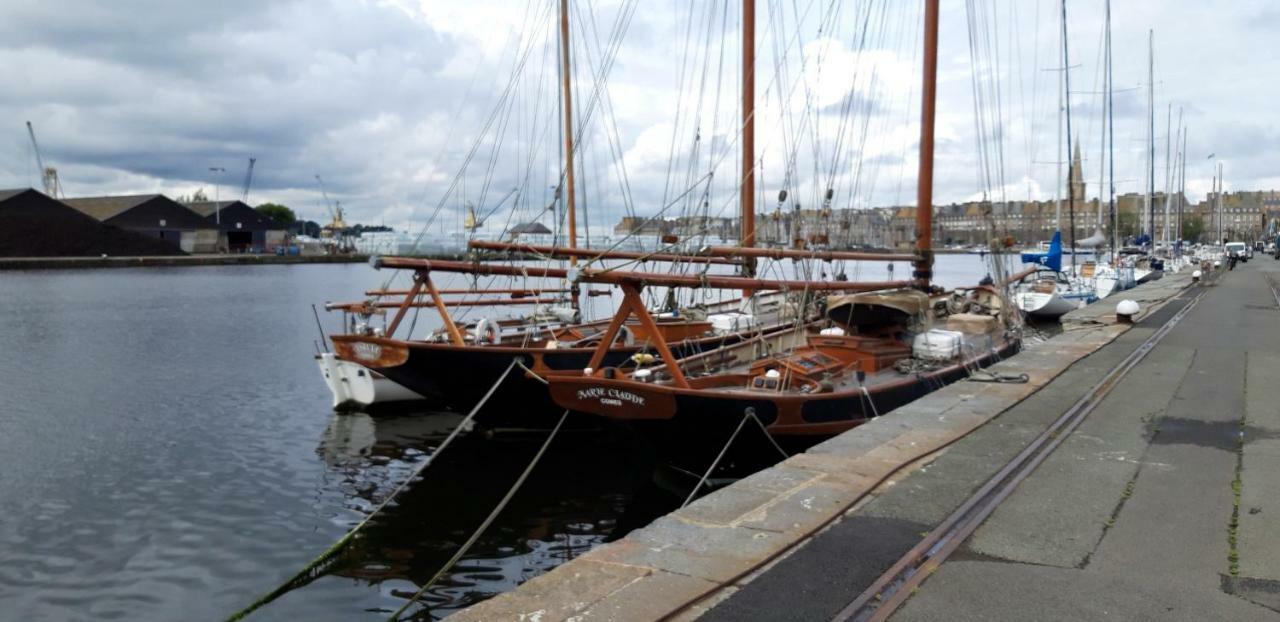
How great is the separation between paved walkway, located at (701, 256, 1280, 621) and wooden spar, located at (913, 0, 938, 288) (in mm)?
8025

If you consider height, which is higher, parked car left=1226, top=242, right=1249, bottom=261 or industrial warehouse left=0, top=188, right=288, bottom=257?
industrial warehouse left=0, top=188, right=288, bottom=257

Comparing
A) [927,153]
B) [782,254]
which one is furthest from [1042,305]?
[782,254]

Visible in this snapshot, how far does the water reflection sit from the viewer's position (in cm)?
1048

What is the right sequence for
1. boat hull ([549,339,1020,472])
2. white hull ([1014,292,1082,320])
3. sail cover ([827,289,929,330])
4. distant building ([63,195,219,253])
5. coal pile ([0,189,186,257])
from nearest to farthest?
boat hull ([549,339,1020,472]) → sail cover ([827,289,929,330]) → white hull ([1014,292,1082,320]) → coal pile ([0,189,186,257]) → distant building ([63,195,219,253])

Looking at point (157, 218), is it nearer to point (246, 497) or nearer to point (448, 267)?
point (448, 267)

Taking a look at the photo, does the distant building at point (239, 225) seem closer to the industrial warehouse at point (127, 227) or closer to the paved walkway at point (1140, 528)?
the industrial warehouse at point (127, 227)

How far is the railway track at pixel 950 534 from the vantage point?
529 centimetres

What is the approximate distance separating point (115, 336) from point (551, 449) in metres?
26.9

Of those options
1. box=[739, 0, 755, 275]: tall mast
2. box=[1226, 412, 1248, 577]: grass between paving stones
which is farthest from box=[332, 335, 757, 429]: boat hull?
box=[1226, 412, 1248, 577]: grass between paving stones

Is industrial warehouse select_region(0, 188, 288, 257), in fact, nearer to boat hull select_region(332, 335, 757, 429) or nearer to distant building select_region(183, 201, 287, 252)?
distant building select_region(183, 201, 287, 252)

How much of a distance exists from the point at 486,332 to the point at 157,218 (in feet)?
382

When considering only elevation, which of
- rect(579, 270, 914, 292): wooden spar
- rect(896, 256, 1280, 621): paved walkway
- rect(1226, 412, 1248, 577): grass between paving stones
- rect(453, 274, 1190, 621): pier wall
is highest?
rect(579, 270, 914, 292): wooden spar

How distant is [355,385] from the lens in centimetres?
2000

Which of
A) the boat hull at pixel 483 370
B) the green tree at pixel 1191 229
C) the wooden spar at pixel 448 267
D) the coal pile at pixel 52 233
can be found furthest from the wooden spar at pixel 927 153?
the green tree at pixel 1191 229
